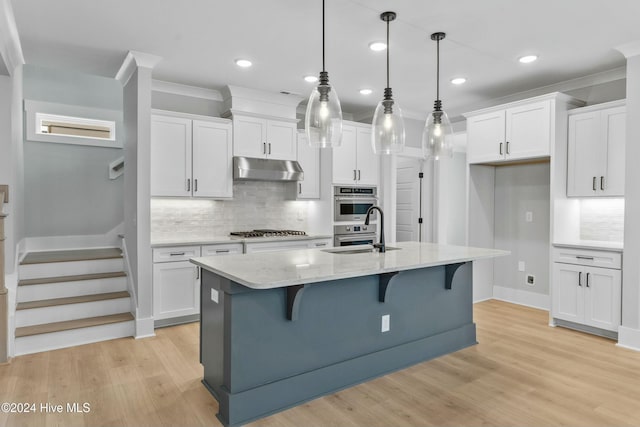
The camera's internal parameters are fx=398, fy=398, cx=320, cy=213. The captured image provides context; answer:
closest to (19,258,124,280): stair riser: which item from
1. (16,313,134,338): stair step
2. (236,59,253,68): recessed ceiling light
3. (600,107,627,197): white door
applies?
(16,313,134,338): stair step

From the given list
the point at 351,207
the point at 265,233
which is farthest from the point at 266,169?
the point at 351,207

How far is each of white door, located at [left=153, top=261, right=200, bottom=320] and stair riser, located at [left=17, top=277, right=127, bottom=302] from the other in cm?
57

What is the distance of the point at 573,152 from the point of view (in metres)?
4.25

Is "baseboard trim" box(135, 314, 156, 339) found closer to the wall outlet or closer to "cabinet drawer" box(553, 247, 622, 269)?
the wall outlet

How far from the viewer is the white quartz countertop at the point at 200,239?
13.5ft

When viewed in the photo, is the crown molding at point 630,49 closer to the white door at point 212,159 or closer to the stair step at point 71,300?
the white door at point 212,159

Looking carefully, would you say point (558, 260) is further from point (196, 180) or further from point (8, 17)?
point (8, 17)

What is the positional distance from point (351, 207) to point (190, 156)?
2.24 m

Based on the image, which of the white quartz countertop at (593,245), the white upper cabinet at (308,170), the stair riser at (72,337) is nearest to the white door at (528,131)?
the white quartz countertop at (593,245)

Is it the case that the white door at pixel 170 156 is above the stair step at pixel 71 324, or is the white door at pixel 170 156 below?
above

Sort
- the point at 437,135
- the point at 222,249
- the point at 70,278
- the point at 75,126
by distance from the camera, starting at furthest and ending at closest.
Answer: the point at 75,126
the point at 222,249
the point at 70,278
the point at 437,135

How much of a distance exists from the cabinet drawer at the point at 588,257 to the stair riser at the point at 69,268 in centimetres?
479

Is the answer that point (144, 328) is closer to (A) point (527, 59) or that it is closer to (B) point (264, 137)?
(B) point (264, 137)

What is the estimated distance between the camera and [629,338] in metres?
3.59
